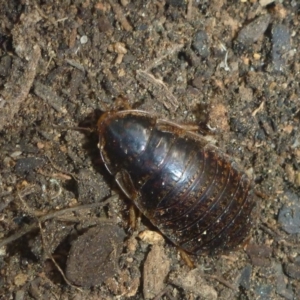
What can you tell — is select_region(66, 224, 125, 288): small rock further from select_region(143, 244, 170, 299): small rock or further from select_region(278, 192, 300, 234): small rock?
select_region(278, 192, 300, 234): small rock

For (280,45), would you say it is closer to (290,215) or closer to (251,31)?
(251,31)

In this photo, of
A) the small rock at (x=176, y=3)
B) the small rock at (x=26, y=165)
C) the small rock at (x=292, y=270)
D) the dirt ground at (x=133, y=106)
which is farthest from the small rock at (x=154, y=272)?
the small rock at (x=176, y=3)

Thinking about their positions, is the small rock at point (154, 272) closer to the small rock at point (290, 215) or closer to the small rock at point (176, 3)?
the small rock at point (290, 215)

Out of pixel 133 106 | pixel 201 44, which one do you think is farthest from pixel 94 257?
pixel 201 44

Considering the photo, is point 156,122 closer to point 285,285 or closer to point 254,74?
point 254,74

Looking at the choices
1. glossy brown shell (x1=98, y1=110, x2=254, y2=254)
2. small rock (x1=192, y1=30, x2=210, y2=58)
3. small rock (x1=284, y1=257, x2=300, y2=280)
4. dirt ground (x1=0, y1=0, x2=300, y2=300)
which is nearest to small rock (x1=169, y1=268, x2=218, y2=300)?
dirt ground (x1=0, y1=0, x2=300, y2=300)
